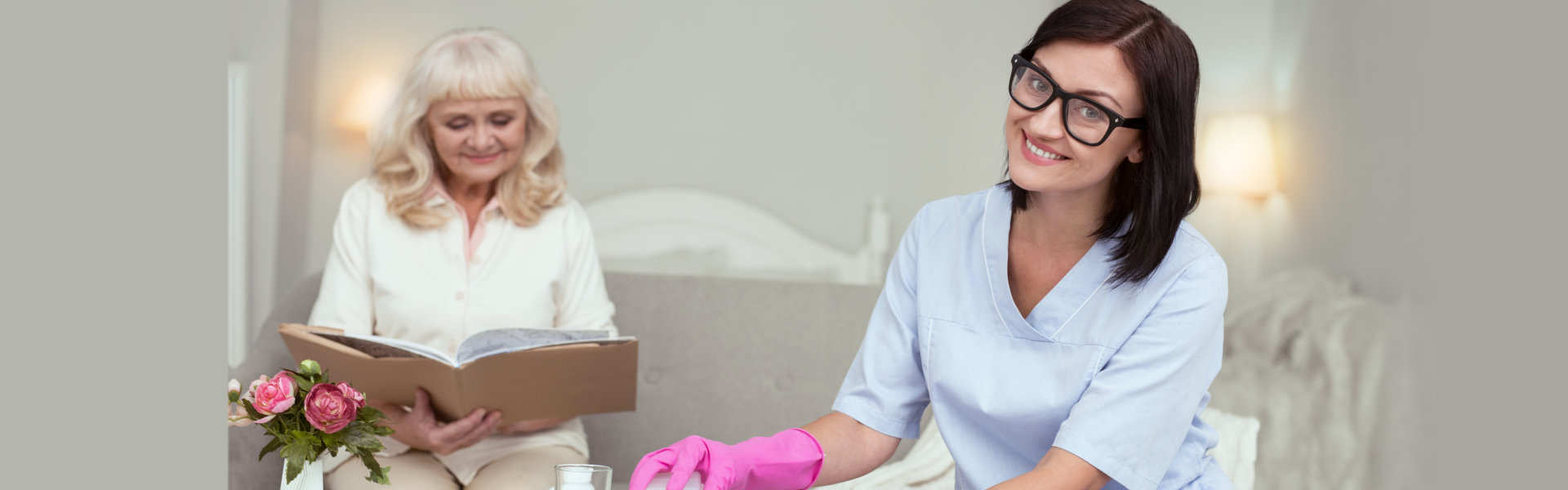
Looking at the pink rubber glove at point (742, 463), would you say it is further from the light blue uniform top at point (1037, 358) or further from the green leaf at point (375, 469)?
the green leaf at point (375, 469)

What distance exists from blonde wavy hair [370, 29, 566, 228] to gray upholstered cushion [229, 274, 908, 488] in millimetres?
414

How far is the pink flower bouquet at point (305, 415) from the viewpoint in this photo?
1.23 m

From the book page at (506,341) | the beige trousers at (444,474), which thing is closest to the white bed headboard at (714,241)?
the beige trousers at (444,474)

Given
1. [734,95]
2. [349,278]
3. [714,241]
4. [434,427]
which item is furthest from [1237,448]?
[734,95]

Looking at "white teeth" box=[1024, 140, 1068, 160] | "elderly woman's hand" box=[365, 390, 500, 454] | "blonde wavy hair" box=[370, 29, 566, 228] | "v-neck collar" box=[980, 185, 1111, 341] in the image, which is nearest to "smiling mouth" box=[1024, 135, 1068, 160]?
"white teeth" box=[1024, 140, 1068, 160]

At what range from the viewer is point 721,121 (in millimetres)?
3766

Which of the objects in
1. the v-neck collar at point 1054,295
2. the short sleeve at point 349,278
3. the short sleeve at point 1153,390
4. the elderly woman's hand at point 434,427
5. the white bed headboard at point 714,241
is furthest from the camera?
the white bed headboard at point 714,241

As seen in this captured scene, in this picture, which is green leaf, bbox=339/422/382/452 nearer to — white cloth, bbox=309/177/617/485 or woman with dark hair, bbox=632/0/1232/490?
woman with dark hair, bbox=632/0/1232/490

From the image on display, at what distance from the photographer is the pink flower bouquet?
48.6 inches

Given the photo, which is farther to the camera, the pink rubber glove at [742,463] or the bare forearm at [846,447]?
the bare forearm at [846,447]

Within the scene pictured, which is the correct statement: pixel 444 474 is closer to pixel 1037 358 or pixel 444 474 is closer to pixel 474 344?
pixel 474 344

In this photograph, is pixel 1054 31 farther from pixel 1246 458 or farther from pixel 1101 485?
pixel 1246 458

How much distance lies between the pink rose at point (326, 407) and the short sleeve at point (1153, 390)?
30.9 inches

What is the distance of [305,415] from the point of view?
1.26 meters
